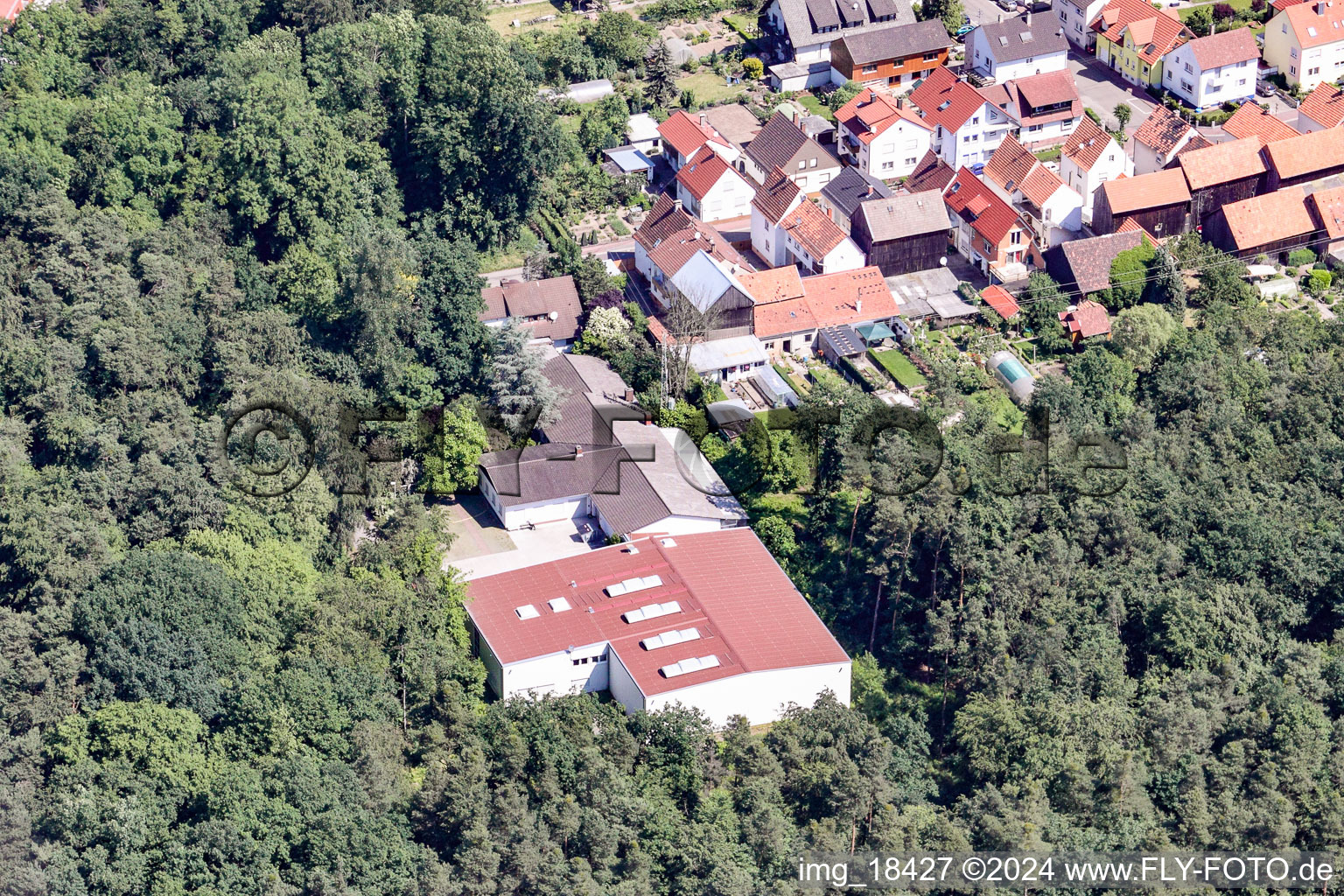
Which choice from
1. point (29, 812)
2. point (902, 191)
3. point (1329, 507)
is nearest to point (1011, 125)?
point (902, 191)

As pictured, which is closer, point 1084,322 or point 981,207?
point 1084,322

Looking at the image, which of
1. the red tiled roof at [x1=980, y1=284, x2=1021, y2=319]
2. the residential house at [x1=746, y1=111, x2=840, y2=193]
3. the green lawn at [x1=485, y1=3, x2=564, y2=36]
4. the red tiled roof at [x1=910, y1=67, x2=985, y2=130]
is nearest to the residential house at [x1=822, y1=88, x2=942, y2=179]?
the red tiled roof at [x1=910, y1=67, x2=985, y2=130]

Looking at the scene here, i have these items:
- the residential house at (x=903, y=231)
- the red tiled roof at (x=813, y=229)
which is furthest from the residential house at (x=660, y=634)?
the residential house at (x=903, y=231)

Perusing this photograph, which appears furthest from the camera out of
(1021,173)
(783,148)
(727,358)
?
(783,148)

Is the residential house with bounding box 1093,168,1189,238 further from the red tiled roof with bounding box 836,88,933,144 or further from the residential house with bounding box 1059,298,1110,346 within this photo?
the red tiled roof with bounding box 836,88,933,144

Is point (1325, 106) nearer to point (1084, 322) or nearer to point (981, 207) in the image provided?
point (981, 207)

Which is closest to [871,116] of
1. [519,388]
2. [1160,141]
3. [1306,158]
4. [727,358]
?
[1160,141]
